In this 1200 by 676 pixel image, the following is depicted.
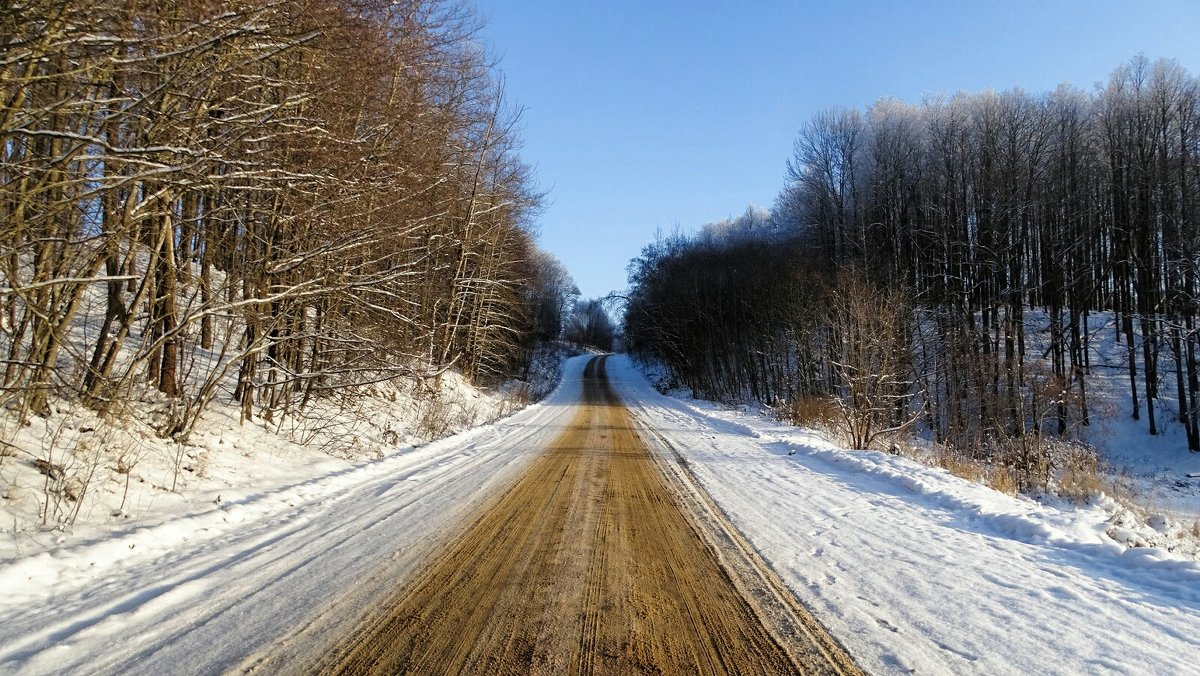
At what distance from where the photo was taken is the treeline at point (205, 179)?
462 cm

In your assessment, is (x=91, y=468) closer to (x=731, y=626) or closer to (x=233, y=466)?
(x=233, y=466)

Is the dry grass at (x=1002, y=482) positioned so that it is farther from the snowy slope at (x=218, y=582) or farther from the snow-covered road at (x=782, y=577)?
the snowy slope at (x=218, y=582)

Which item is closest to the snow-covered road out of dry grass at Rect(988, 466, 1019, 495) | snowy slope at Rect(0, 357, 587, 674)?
snowy slope at Rect(0, 357, 587, 674)

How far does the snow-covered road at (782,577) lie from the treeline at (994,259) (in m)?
9.10

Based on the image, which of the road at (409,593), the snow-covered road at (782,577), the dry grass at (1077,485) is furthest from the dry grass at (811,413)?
the road at (409,593)

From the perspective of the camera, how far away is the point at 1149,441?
22750 millimetres

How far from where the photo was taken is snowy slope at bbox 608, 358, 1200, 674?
313cm

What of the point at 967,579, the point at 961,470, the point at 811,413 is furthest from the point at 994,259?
the point at 967,579

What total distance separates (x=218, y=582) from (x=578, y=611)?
2646 millimetres

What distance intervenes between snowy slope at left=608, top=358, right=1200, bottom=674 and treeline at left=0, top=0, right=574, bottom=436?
19.5 ft

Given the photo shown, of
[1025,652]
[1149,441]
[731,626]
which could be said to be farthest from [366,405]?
[1149,441]

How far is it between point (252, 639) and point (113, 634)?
801mm

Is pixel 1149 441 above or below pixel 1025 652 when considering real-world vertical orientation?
below

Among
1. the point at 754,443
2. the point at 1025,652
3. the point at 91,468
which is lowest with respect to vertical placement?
the point at 754,443
